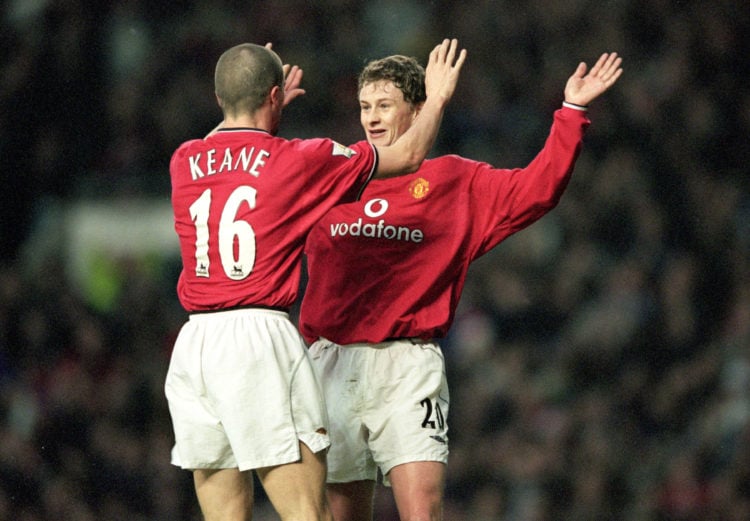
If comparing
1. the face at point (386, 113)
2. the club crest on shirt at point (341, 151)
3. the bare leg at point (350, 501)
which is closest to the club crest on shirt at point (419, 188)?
the face at point (386, 113)

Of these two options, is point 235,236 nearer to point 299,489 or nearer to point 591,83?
point 299,489

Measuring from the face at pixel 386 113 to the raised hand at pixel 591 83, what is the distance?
0.66 m

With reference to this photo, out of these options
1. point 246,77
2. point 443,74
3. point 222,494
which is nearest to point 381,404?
point 222,494

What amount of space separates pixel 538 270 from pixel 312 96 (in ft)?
7.55

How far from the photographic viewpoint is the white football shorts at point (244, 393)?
12.4ft

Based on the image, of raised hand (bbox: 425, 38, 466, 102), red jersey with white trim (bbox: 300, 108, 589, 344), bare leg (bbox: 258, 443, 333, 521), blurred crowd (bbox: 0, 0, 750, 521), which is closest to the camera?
bare leg (bbox: 258, 443, 333, 521)

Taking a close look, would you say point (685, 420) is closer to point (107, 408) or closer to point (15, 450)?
point (107, 408)

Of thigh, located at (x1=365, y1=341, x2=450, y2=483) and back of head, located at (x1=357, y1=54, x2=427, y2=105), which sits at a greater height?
back of head, located at (x1=357, y1=54, x2=427, y2=105)

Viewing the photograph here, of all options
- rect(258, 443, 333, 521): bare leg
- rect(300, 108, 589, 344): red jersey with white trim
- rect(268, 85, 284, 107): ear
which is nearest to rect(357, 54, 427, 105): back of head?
rect(300, 108, 589, 344): red jersey with white trim

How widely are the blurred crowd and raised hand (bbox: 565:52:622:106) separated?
4.16 metres

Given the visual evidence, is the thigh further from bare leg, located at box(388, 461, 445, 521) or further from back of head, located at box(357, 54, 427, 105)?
back of head, located at box(357, 54, 427, 105)

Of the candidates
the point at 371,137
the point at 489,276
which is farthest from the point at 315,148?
the point at 489,276

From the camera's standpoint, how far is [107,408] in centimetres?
834

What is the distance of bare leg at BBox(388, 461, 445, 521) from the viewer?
4289 mm
